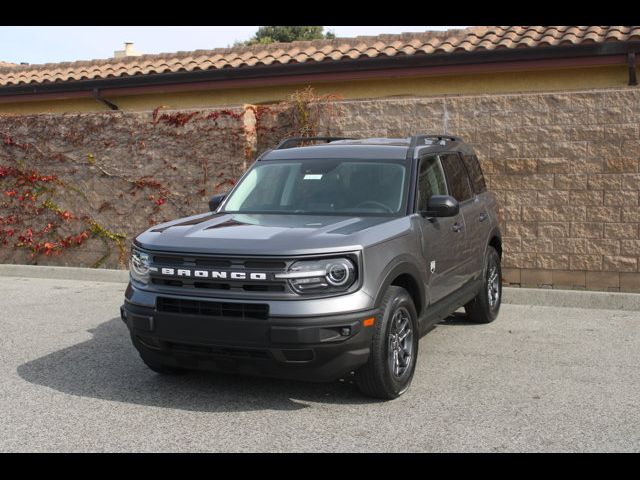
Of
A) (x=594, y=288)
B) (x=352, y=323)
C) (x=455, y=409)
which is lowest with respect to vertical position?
(x=594, y=288)

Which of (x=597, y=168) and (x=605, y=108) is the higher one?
(x=605, y=108)

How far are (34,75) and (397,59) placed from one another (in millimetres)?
7537

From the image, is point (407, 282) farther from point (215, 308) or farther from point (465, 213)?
point (465, 213)

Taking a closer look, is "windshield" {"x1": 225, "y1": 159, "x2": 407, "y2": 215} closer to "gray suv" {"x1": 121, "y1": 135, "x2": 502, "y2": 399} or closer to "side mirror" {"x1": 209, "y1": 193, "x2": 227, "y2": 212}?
"gray suv" {"x1": 121, "y1": 135, "x2": 502, "y2": 399}

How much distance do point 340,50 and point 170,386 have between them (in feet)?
25.9

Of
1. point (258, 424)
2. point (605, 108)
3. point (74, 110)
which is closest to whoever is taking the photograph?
point (258, 424)

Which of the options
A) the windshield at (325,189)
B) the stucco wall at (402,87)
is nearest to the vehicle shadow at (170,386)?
the windshield at (325,189)

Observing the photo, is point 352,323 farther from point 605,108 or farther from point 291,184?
point 605,108

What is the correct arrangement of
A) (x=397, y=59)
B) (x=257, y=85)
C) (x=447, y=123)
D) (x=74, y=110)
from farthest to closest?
(x=74, y=110) → (x=257, y=85) → (x=397, y=59) → (x=447, y=123)

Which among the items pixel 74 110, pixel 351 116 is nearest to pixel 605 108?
pixel 351 116

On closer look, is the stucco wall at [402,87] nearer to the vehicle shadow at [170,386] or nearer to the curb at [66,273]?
the curb at [66,273]

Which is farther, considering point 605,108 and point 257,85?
point 257,85

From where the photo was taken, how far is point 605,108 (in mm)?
9805

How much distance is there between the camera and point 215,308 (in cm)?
544
